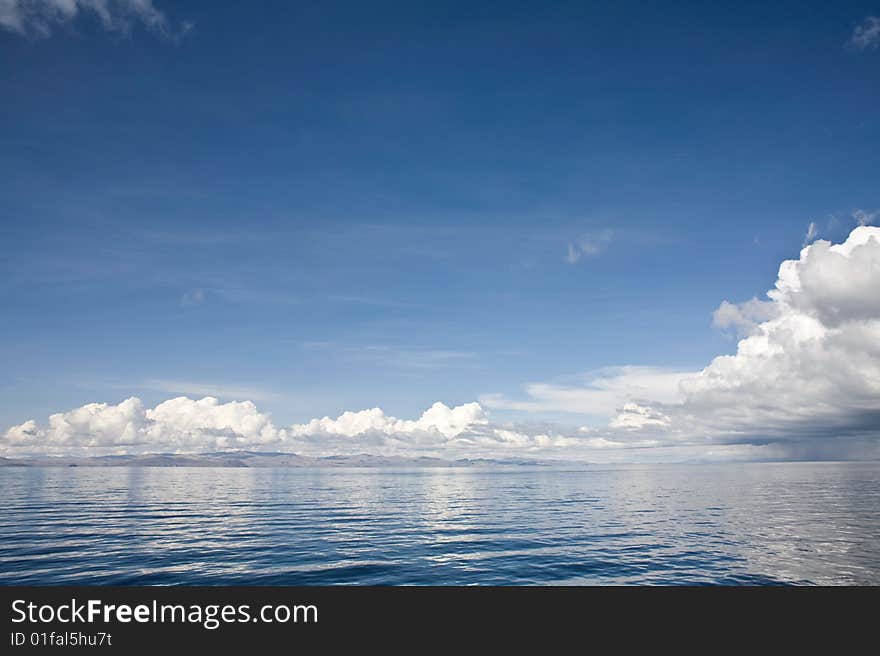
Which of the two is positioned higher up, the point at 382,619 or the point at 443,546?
the point at 382,619

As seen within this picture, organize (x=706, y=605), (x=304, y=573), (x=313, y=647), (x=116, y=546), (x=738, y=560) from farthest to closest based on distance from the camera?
(x=116, y=546), (x=738, y=560), (x=304, y=573), (x=706, y=605), (x=313, y=647)

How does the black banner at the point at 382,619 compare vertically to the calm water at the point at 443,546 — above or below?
above

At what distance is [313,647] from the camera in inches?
564

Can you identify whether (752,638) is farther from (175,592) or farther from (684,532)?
(684,532)

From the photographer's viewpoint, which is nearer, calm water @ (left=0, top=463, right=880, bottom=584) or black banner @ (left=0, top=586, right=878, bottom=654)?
black banner @ (left=0, top=586, right=878, bottom=654)

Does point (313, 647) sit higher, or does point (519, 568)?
point (313, 647)

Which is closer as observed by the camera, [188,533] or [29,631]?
[29,631]

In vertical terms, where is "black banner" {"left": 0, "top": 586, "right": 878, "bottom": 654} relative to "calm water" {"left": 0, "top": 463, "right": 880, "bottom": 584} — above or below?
above

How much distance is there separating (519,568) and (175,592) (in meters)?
37.4

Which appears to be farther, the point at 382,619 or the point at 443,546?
the point at 443,546

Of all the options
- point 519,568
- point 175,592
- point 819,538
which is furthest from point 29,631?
point 819,538

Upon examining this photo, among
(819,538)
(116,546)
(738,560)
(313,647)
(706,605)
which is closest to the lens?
(313,647)

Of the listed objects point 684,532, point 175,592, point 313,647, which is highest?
point 175,592

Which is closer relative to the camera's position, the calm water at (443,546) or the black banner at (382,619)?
the black banner at (382,619)
